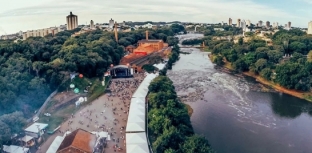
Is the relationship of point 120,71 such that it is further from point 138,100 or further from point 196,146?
point 196,146

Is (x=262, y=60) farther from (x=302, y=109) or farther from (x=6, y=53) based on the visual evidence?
(x=6, y=53)

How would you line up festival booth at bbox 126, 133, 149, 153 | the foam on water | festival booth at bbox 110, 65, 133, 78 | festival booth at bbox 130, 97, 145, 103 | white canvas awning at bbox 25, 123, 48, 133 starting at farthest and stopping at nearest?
festival booth at bbox 110, 65, 133, 78
the foam on water
festival booth at bbox 130, 97, 145, 103
white canvas awning at bbox 25, 123, 48, 133
festival booth at bbox 126, 133, 149, 153

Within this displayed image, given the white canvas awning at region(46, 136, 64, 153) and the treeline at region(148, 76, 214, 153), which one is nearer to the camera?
the treeline at region(148, 76, 214, 153)

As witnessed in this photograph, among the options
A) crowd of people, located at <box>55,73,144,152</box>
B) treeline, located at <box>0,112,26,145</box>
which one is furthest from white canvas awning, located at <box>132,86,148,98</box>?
treeline, located at <box>0,112,26,145</box>

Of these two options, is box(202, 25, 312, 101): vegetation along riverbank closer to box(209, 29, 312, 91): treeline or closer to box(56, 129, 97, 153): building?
box(209, 29, 312, 91): treeline

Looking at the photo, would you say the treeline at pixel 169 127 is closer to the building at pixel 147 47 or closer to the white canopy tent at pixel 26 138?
the white canopy tent at pixel 26 138

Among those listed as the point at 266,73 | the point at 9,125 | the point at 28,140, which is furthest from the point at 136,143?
the point at 266,73

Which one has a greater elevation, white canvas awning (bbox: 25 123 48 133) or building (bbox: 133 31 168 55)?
building (bbox: 133 31 168 55)

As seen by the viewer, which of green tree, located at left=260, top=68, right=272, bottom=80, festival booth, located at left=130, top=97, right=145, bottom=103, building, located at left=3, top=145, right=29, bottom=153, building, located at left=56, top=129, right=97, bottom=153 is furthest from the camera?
green tree, located at left=260, top=68, right=272, bottom=80
